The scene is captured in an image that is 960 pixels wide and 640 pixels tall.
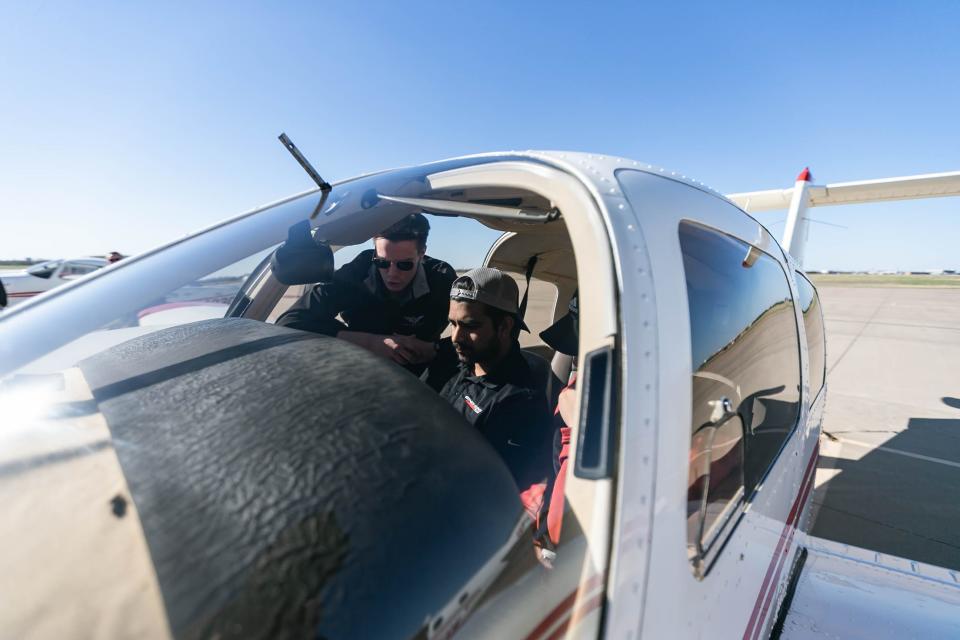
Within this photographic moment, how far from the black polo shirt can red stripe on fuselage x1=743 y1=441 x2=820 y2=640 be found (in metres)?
0.75

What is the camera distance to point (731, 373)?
1223 mm

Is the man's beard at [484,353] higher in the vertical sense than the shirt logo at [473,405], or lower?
higher

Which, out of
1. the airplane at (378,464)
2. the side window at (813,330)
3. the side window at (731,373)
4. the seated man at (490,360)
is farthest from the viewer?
the side window at (813,330)

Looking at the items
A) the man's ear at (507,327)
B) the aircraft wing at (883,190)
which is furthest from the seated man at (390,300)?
the aircraft wing at (883,190)

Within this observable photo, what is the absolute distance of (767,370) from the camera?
1548mm

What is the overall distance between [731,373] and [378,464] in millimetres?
973

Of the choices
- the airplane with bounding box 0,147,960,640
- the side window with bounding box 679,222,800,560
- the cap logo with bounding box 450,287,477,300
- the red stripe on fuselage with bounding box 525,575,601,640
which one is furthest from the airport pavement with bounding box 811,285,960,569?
the red stripe on fuselage with bounding box 525,575,601,640

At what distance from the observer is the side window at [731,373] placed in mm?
1014

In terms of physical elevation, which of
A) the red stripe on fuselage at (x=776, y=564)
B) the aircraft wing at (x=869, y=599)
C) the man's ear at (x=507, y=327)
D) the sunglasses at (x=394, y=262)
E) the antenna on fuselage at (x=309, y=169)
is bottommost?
the aircraft wing at (x=869, y=599)

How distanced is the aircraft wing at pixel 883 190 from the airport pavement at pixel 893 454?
9.72ft

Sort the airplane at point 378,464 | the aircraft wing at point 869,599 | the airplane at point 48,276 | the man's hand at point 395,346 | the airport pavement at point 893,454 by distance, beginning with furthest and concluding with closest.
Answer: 1. the airplane at point 48,276
2. the airport pavement at point 893,454
3. the man's hand at point 395,346
4. the aircraft wing at point 869,599
5. the airplane at point 378,464

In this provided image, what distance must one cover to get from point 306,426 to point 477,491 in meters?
0.26

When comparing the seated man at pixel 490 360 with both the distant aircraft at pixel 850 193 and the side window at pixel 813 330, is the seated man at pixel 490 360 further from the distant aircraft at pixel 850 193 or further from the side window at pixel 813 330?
the distant aircraft at pixel 850 193

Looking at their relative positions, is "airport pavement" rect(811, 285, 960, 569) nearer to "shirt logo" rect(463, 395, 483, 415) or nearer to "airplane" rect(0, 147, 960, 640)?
"airplane" rect(0, 147, 960, 640)
